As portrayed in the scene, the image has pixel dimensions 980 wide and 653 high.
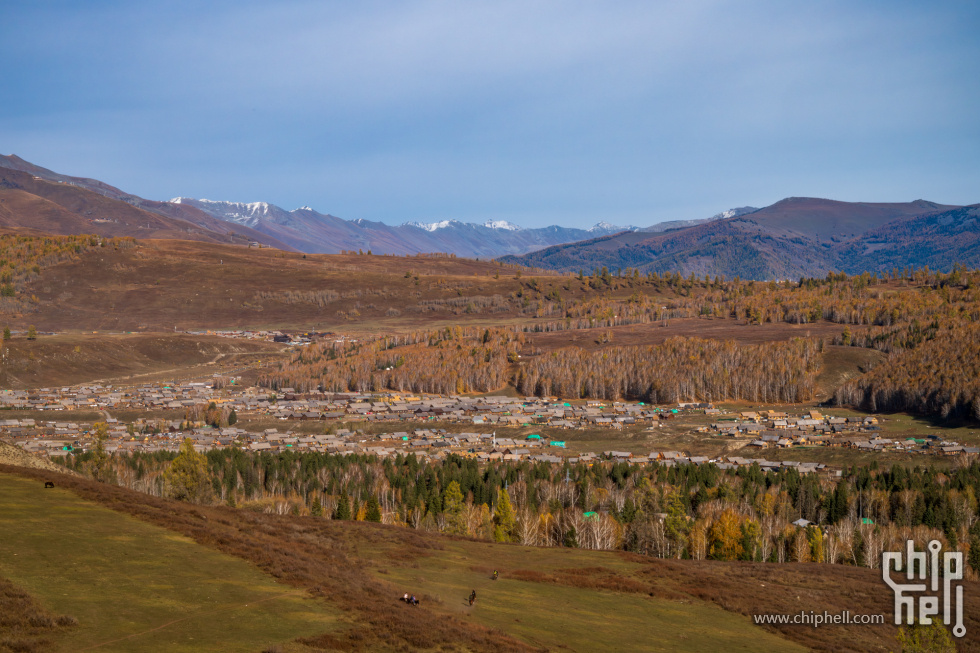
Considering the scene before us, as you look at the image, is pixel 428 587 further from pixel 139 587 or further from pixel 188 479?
pixel 188 479

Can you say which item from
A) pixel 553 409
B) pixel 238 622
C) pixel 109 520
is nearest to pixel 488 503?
pixel 109 520

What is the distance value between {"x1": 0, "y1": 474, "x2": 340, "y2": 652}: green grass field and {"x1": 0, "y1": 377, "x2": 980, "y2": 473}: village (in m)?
81.5

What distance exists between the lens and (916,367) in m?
187

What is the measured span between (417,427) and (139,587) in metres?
129

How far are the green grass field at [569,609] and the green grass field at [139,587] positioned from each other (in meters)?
9.69

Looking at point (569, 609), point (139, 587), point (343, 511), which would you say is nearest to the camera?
point (139, 587)

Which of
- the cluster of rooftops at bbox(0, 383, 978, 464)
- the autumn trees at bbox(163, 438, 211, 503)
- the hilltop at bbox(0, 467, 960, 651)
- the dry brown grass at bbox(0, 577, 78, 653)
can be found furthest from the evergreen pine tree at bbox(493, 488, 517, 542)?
the dry brown grass at bbox(0, 577, 78, 653)

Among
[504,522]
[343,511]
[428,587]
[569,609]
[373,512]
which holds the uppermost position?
[428,587]

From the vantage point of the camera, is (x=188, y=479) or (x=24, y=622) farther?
(x=188, y=479)

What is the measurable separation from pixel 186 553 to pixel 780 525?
62.9 m

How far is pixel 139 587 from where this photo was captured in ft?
119

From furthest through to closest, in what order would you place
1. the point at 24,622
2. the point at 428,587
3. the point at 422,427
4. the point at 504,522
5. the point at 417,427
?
1. the point at 422,427
2. the point at 417,427
3. the point at 504,522
4. the point at 428,587
5. the point at 24,622

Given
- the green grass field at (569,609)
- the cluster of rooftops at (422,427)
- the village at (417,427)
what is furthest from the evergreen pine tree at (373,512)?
the village at (417,427)

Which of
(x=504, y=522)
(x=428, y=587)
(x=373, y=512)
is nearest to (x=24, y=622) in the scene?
(x=428, y=587)
